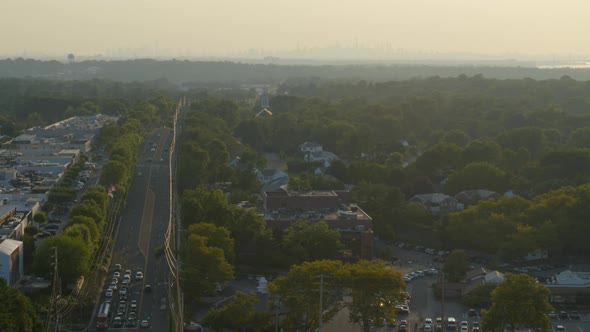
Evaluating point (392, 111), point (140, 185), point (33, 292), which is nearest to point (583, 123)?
point (392, 111)

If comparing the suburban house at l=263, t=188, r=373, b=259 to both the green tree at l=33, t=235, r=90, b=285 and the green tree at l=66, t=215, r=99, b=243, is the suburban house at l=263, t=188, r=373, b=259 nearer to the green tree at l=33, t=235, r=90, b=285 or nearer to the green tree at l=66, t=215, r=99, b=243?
the green tree at l=66, t=215, r=99, b=243

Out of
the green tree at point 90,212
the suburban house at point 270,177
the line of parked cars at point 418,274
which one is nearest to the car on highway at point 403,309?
the line of parked cars at point 418,274

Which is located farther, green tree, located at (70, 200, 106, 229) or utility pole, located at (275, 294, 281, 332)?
green tree, located at (70, 200, 106, 229)

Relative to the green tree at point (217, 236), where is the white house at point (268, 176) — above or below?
below

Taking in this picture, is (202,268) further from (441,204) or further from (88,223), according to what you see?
(441,204)

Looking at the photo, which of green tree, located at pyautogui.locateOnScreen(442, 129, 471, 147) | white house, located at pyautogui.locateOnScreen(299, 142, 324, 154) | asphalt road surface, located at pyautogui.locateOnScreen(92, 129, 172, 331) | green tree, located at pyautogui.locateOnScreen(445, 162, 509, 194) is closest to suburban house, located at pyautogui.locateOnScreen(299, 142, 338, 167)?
white house, located at pyautogui.locateOnScreen(299, 142, 324, 154)

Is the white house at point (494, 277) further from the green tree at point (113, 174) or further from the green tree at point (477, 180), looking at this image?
the green tree at point (113, 174)
